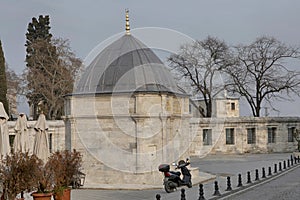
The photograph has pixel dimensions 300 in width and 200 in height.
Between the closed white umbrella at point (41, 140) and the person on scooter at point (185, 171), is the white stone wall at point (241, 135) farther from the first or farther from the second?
the closed white umbrella at point (41, 140)

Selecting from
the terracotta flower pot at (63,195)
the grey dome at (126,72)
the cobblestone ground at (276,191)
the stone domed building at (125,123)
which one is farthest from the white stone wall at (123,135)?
the terracotta flower pot at (63,195)

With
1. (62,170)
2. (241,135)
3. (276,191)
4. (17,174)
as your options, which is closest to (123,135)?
(276,191)

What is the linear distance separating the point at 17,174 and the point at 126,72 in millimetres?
12422

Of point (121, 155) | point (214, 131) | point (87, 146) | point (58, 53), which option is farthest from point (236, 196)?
point (58, 53)

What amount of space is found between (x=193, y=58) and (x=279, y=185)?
29.7 m

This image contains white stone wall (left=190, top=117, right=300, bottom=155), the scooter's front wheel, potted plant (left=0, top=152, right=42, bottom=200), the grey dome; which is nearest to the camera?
potted plant (left=0, top=152, right=42, bottom=200)

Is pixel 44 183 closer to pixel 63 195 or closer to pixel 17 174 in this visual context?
pixel 63 195

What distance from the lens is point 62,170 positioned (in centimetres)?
1195

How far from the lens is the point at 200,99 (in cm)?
4962

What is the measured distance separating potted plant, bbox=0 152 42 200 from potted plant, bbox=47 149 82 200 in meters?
1.39

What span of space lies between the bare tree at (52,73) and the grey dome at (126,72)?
65.4 ft

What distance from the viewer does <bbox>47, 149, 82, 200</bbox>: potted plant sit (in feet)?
37.8

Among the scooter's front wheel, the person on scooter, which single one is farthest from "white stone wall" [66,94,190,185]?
the scooter's front wheel

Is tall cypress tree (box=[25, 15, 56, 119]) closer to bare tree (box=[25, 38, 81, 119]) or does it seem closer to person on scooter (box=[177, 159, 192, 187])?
bare tree (box=[25, 38, 81, 119])
